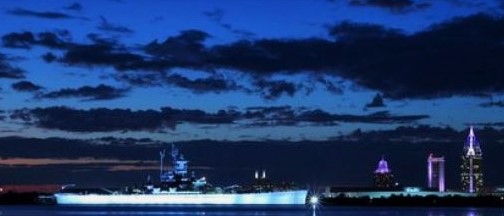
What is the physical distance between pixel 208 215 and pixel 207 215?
8.5 inches

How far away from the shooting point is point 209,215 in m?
185

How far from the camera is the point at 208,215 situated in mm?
184875

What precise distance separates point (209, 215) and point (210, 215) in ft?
0.80

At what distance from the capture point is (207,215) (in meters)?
185

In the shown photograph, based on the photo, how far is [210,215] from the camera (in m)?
185

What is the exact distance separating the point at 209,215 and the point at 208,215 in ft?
0.71

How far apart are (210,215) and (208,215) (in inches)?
17.5

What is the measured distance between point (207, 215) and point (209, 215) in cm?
43

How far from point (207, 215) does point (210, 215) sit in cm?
66
